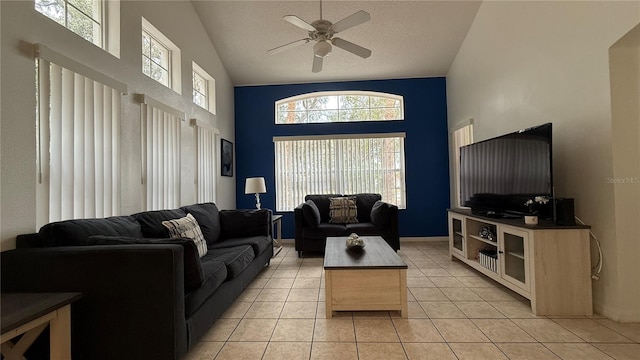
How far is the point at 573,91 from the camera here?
2490mm

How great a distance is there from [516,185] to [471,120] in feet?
6.00

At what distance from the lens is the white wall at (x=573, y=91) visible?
2.16 metres

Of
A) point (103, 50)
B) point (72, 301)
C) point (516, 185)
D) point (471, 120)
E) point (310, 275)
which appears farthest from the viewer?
point (471, 120)

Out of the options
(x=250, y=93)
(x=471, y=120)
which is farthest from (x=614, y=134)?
(x=250, y=93)

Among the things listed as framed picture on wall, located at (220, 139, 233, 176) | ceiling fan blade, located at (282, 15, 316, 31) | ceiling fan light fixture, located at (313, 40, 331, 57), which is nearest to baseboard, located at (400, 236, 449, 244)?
framed picture on wall, located at (220, 139, 233, 176)

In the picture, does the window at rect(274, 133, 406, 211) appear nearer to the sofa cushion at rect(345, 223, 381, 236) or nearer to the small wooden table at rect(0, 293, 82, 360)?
the sofa cushion at rect(345, 223, 381, 236)

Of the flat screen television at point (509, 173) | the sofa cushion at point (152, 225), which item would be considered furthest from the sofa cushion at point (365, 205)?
the sofa cushion at point (152, 225)

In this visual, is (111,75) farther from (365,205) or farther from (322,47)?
(365,205)

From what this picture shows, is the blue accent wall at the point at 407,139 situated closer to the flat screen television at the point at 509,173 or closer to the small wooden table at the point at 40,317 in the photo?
the flat screen television at the point at 509,173

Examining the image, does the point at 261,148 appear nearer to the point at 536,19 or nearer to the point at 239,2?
the point at 239,2

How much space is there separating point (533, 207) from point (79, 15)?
411 centimetres

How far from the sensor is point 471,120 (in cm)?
435

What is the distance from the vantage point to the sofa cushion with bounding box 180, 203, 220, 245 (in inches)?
125

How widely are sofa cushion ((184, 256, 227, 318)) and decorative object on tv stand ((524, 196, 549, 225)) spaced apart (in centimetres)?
251
